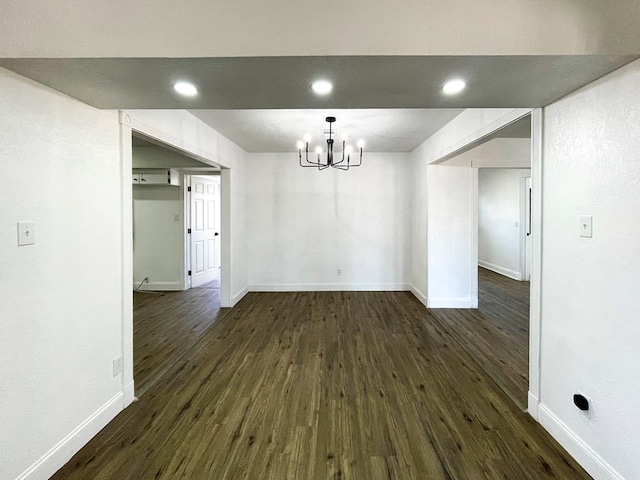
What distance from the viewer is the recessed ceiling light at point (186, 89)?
5.34 feet

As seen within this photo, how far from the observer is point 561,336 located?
1865 mm

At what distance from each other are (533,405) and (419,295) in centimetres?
280

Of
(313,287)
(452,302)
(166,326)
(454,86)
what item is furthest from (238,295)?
(454,86)

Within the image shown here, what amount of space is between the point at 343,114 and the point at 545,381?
9.30ft

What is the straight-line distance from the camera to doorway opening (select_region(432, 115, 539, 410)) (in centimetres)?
287

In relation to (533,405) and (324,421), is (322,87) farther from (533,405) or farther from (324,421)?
(533,405)

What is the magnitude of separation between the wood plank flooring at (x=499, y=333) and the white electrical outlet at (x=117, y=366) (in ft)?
9.38

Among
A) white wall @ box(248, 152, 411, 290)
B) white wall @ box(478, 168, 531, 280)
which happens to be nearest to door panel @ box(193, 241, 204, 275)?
white wall @ box(248, 152, 411, 290)

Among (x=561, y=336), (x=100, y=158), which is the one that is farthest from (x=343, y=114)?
(x=561, y=336)

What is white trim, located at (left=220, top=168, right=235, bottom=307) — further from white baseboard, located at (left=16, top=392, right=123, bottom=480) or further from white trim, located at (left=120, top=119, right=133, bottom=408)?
white baseboard, located at (left=16, top=392, right=123, bottom=480)

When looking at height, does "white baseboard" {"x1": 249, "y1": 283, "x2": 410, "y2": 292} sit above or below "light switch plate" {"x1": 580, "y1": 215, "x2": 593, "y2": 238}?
below

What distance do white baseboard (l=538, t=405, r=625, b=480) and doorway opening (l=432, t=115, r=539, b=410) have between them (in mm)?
222

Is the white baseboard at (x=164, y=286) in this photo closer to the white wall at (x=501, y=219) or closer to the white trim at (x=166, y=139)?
the white trim at (x=166, y=139)

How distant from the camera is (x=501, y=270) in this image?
6.99 meters
